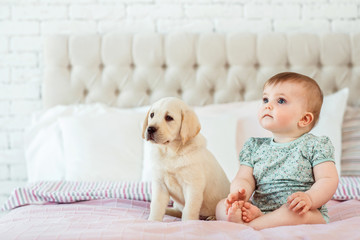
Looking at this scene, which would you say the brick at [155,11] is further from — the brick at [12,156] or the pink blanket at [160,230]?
the pink blanket at [160,230]

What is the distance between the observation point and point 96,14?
2721 millimetres

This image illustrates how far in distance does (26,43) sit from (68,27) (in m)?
0.28

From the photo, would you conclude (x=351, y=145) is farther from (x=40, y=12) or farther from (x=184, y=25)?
(x=40, y=12)

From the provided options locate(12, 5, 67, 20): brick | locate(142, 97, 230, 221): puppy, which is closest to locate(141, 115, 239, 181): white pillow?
locate(142, 97, 230, 221): puppy

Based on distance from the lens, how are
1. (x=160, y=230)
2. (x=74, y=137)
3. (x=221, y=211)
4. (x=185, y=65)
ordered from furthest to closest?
(x=185, y=65) < (x=74, y=137) < (x=221, y=211) < (x=160, y=230)

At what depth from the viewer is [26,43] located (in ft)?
9.00

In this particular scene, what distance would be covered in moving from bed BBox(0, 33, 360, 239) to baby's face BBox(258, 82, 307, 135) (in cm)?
65

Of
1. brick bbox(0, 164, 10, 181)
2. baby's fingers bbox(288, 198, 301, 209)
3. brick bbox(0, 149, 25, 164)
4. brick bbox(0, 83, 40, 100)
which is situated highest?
brick bbox(0, 83, 40, 100)

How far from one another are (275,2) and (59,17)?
134cm

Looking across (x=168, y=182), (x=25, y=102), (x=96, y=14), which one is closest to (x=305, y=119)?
(x=168, y=182)

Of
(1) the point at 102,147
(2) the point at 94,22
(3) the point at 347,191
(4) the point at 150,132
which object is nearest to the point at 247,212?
(4) the point at 150,132

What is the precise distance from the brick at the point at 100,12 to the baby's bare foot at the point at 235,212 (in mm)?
1838

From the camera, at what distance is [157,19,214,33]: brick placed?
271cm

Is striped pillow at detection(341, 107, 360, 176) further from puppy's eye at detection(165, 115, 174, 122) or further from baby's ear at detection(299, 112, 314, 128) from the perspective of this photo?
puppy's eye at detection(165, 115, 174, 122)
